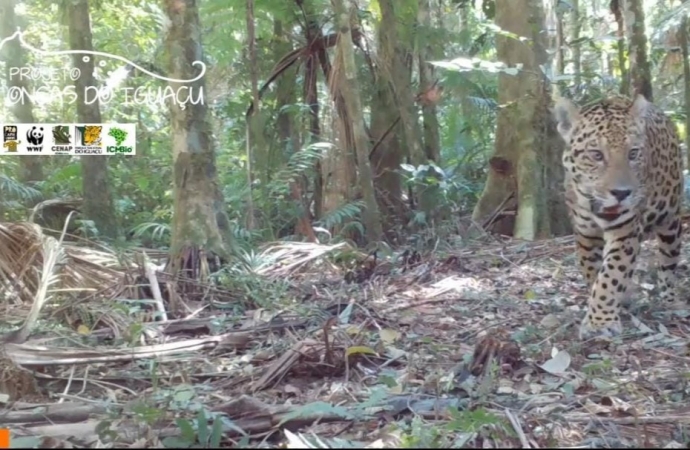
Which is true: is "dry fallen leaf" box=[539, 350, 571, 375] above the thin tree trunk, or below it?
below

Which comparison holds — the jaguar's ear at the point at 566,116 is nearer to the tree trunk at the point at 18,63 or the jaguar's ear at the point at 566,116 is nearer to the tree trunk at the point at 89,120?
the tree trunk at the point at 89,120

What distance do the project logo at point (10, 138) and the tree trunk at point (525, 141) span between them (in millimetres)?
5315

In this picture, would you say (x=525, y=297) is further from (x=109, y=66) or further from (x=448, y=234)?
(x=109, y=66)

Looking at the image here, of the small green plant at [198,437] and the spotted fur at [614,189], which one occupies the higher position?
the spotted fur at [614,189]

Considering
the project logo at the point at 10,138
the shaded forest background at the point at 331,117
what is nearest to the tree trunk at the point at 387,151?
the shaded forest background at the point at 331,117

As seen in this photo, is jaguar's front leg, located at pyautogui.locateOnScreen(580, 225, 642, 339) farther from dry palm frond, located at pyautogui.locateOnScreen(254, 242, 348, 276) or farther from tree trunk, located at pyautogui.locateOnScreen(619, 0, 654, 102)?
tree trunk, located at pyautogui.locateOnScreen(619, 0, 654, 102)

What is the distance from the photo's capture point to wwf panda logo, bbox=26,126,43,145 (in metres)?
7.23

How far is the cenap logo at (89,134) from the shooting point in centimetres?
753

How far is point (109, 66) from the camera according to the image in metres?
11.5

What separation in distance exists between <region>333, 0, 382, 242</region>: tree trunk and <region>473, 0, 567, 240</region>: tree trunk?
5.86 feet

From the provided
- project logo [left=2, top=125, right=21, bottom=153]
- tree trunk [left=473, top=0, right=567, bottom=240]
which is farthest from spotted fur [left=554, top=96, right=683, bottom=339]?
project logo [left=2, top=125, right=21, bottom=153]

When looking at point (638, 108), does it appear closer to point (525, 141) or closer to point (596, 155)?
point (596, 155)

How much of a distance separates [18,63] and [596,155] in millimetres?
8146

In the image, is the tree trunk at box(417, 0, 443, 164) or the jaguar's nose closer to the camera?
the jaguar's nose
